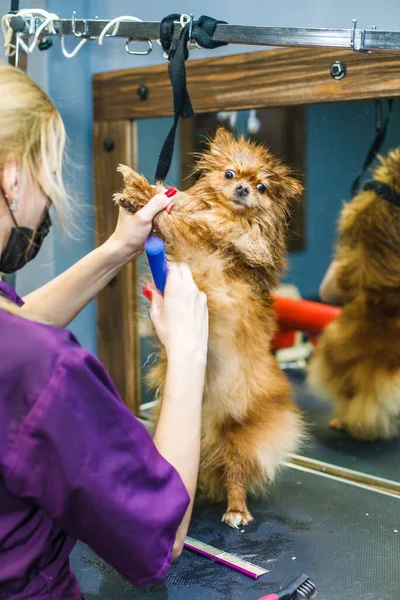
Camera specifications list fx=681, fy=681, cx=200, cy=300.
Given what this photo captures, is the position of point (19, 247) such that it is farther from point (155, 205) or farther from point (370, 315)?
point (370, 315)

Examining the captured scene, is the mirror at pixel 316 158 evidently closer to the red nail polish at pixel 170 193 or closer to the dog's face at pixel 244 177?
the dog's face at pixel 244 177

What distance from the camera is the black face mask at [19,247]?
82 cm

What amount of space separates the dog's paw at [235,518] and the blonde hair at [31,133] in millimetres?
695

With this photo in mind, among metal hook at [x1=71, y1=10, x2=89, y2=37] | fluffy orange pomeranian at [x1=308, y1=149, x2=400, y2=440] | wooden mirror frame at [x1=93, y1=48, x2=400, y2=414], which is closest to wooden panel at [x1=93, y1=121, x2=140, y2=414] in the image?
wooden mirror frame at [x1=93, y1=48, x2=400, y2=414]

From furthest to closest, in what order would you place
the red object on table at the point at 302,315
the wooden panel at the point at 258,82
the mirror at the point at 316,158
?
the red object on table at the point at 302,315
the mirror at the point at 316,158
the wooden panel at the point at 258,82

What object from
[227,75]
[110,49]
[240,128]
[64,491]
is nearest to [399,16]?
[227,75]

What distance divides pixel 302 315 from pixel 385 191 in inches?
25.1

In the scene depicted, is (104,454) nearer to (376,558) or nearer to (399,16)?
(376,558)

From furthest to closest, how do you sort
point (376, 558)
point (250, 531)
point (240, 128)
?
point (240, 128)
point (250, 531)
point (376, 558)

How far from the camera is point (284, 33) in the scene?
1.01 metres

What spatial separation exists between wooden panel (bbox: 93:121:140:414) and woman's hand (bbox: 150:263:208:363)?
0.77 metres

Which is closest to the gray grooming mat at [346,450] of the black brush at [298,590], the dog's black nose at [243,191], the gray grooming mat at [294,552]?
the gray grooming mat at [294,552]

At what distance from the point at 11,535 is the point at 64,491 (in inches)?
5.0

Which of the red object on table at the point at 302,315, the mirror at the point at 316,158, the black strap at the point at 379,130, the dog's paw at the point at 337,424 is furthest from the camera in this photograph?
the red object on table at the point at 302,315
